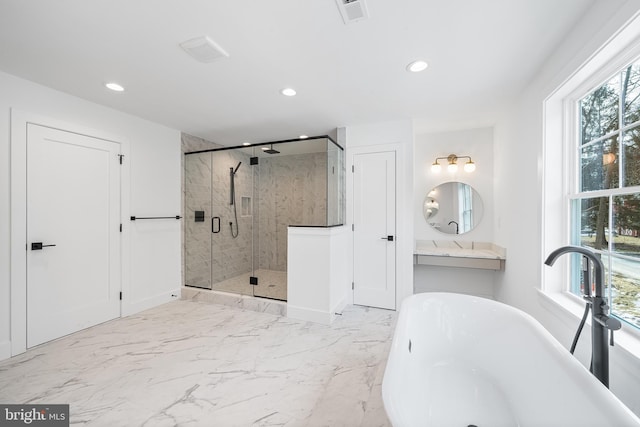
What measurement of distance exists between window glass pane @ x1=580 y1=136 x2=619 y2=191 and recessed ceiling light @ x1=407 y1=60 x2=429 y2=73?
4.05 ft

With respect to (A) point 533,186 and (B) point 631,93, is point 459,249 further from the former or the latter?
(B) point 631,93

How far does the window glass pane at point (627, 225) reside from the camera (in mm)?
1277

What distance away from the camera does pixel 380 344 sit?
229cm

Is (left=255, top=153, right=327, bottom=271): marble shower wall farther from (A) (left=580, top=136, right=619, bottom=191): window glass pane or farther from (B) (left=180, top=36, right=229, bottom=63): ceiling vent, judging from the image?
(A) (left=580, top=136, right=619, bottom=191): window glass pane

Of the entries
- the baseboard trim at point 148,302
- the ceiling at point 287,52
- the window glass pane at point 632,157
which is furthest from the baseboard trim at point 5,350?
the window glass pane at point 632,157

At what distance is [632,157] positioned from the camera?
1.32 metres

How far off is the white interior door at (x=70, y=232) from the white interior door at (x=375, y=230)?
2810mm

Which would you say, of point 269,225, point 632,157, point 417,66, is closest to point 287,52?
point 417,66

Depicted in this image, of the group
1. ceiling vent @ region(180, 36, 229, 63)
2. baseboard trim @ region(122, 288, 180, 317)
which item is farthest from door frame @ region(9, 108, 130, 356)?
ceiling vent @ region(180, 36, 229, 63)

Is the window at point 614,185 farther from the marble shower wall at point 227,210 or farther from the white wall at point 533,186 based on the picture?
the marble shower wall at point 227,210

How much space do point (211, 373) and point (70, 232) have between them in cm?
200

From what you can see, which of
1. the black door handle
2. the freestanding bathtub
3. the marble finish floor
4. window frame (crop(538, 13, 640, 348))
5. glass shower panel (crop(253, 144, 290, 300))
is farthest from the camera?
glass shower panel (crop(253, 144, 290, 300))

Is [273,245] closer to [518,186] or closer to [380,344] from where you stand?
[380,344]

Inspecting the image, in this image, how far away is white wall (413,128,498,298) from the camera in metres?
3.36
